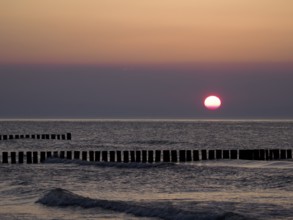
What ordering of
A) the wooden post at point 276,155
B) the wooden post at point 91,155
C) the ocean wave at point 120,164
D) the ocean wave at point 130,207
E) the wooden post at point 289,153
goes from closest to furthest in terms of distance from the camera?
the ocean wave at point 130,207, the ocean wave at point 120,164, the wooden post at point 91,155, the wooden post at point 276,155, the wooden post at point 289,153

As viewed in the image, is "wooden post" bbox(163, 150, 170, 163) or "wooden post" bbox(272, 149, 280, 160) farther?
"wooden post" bbox(272, 149, 280, 160)

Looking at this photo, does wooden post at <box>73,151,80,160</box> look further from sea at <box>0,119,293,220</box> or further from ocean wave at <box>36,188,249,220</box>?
ocean wave at <box>36,188,249,220</box>

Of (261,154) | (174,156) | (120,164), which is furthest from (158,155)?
(261,154)

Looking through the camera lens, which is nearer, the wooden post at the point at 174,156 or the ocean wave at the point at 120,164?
the ocean wave at the point at 120,164

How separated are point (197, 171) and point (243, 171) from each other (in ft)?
7.33

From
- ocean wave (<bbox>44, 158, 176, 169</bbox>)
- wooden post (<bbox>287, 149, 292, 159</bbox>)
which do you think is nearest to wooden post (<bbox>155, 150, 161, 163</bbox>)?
ocean wave (<bbox>44, 158, 176, 169</bbox>)

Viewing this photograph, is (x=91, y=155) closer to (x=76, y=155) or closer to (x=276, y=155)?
(x=76, y=155)

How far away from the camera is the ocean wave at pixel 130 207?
21.0m

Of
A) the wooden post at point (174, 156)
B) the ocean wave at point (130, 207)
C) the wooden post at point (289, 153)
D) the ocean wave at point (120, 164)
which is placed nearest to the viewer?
the ocean wave at point (130, 207)

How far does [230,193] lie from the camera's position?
2727 centimetres

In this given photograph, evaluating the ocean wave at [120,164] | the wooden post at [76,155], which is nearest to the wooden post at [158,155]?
the ocean wave at [120,164]

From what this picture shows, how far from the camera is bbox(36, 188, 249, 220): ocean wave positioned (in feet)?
69.1

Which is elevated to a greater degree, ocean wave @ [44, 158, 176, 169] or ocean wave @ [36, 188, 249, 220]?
ocean wave @ [36, 188, 249, 220]

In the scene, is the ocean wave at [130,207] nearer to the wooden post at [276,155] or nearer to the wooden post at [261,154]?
the wooden post at [261,154]
